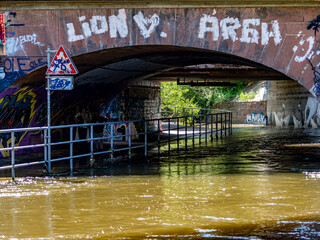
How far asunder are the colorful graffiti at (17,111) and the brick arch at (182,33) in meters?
0.85

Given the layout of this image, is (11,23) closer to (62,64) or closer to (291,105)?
(62,64)

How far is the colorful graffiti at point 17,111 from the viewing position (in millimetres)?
13391

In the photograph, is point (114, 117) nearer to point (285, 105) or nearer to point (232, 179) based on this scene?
point (232, 179)

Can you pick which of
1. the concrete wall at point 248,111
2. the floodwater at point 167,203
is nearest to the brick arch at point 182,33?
the floodwater at point 167,203

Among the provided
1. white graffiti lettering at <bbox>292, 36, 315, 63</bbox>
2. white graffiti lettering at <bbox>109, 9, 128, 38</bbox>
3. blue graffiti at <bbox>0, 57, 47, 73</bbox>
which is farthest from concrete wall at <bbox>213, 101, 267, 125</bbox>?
blue graffiti at <bbox>0, 57, 47, 73</bbox>

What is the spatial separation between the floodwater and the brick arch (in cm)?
250

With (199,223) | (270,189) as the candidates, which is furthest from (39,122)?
(199,223)

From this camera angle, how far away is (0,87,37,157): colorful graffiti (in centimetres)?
1339

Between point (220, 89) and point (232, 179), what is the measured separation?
35572 millimetres

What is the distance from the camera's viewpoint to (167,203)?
7.51 m

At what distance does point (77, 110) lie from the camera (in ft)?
60.1

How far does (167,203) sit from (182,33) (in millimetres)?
5718

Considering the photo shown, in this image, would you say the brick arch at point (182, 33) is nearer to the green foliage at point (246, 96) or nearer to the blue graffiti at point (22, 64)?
the blue graffiti at point (22, 64)

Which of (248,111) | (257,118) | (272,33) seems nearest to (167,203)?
(272,33)
